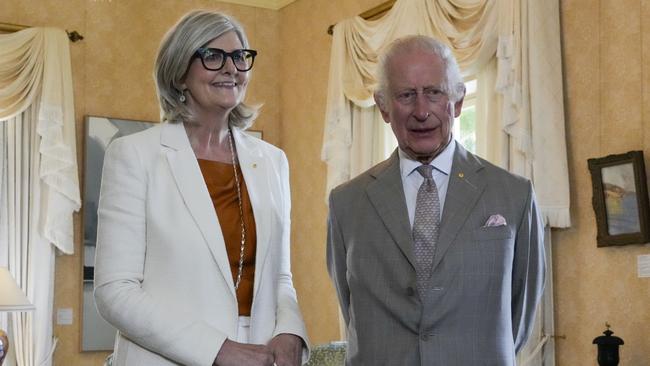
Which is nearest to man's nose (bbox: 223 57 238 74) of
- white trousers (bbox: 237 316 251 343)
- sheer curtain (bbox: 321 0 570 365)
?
white trousers (bbox: 237 316 251 343)

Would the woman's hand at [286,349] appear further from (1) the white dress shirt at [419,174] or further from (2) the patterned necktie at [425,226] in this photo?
(1) the white dress shirt at [419,174]

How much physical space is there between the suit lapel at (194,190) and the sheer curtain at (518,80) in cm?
318

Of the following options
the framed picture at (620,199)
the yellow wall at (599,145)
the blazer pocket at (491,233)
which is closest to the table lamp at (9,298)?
the yellow wall at (599,145)

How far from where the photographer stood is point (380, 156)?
6758 millimetres

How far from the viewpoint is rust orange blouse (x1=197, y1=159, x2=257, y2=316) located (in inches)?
82.4

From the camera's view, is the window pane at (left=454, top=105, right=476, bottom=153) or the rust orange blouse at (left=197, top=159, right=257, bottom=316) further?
the window pane at (left=454, top=105, right=476, bottom=153)

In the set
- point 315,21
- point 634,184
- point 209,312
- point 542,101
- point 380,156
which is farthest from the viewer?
point 315,21

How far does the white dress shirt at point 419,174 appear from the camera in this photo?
2.36 metres

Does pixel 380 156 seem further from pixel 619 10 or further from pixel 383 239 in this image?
pixel 383 239

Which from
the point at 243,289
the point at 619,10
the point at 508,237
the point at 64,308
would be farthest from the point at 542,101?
the point at 64,308

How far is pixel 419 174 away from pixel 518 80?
117 inches

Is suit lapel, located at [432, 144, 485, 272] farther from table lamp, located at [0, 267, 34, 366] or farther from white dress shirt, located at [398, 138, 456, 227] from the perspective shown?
table lamp, located at [0, 267, 34, 366]

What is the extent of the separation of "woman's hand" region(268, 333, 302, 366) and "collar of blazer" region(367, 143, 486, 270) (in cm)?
35

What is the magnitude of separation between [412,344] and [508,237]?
35 cm
